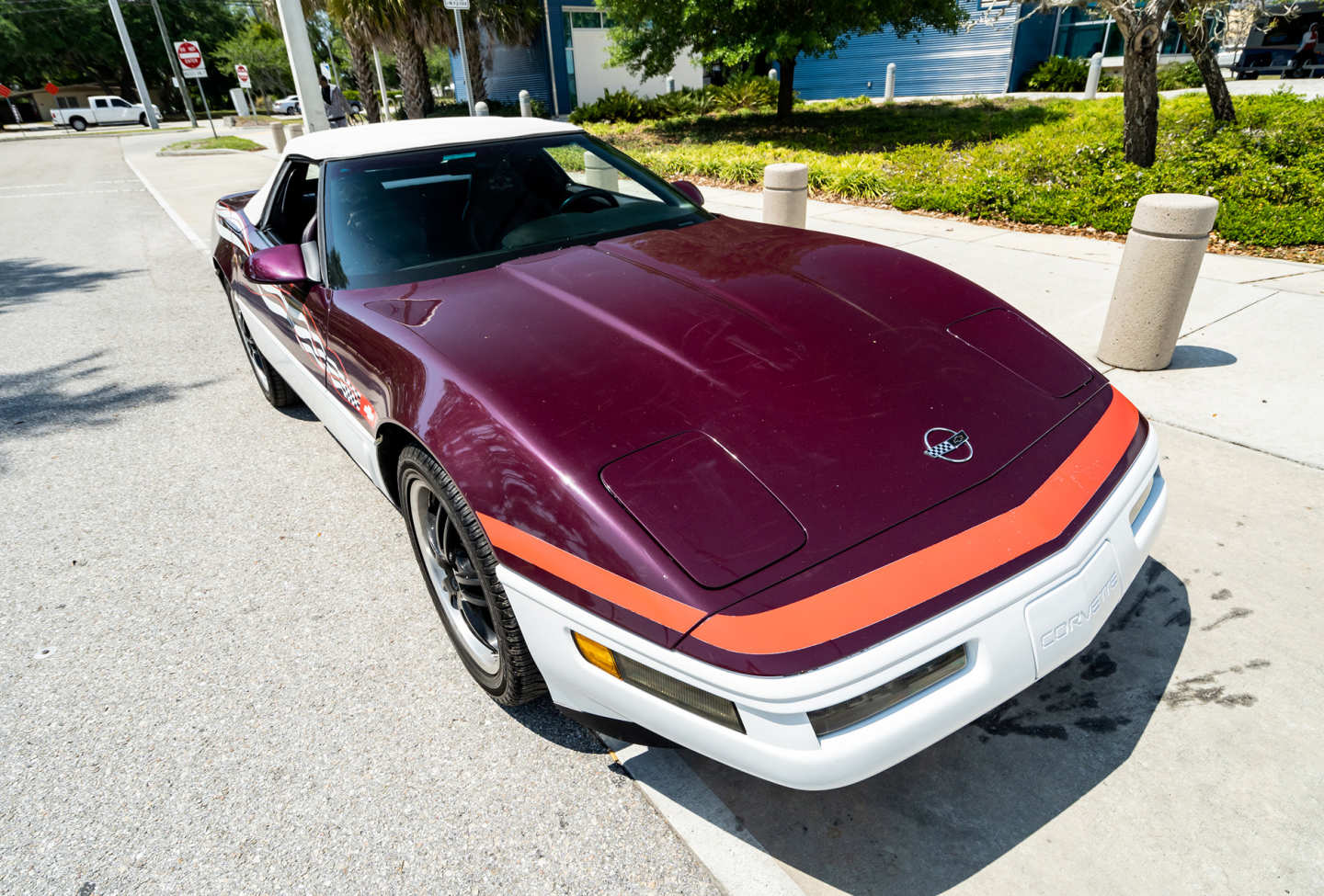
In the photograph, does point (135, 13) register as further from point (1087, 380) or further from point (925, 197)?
point (1087, 380)

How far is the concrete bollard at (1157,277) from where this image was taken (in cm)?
384

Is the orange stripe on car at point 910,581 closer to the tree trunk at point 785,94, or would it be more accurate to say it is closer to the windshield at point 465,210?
the windshield at point 465,210

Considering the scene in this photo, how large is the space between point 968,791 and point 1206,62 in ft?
33.5

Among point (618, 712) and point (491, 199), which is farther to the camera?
point (491, 199)

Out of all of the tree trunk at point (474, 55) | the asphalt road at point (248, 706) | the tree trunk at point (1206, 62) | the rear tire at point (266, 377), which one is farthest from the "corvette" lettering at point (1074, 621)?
the tree trunk at point (474, 55)

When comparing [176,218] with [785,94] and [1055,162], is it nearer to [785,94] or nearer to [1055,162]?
[785,94]

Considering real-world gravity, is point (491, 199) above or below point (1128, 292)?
above

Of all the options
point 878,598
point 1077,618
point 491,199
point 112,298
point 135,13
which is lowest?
point 112,298

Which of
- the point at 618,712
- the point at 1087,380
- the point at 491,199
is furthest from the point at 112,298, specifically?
the point at 1087,380

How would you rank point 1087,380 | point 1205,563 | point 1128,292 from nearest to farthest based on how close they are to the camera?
point 1087,380, point 1205,563, point 1128,292

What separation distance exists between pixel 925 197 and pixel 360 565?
7467 millimetres

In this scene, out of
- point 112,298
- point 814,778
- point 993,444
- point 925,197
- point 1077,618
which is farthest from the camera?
point 925,197

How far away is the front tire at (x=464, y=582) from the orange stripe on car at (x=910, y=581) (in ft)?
2.22

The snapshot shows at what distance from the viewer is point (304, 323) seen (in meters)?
3.02
